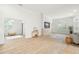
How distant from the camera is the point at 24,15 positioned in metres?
3.39

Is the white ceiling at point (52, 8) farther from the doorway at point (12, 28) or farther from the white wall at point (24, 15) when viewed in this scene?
the doorway at point (12, 28)

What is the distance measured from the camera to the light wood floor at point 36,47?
3.17m

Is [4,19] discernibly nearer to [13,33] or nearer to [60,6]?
[13,33]

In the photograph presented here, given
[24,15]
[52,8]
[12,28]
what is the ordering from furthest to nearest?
[24,15] < [52,8] < [12,28]

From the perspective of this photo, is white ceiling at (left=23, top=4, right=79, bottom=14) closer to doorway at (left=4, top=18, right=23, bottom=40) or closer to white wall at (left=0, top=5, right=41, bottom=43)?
white wall at (left=0, top=5, right=41, bottom=43)

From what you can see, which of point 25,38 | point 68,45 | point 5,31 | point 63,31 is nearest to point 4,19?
point 5,31

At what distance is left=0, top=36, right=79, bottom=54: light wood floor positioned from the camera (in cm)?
317

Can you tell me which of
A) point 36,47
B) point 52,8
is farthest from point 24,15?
point 36,47

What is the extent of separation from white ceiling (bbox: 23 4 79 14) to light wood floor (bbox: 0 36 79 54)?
1.07 metres

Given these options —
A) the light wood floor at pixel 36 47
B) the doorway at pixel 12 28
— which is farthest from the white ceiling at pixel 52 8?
the light wood floor at pixel 36 47

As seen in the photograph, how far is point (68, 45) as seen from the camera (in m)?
3.69

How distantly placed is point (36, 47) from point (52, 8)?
1.52 metres

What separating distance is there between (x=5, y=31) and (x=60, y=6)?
6.40 ft

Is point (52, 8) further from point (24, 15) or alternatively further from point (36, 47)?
point (36, 47)
